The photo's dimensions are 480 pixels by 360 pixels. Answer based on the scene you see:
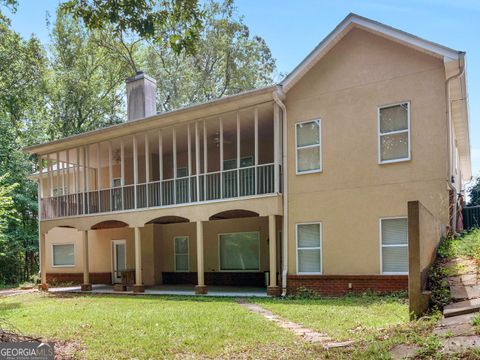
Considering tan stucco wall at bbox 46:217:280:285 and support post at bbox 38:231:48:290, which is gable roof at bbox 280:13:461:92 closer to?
tan stucco wall at bbox 46:217:280:285

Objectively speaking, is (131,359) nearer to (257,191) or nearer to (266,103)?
(257,191)

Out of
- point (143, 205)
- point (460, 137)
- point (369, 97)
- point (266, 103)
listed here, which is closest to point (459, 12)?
point (369, 97)

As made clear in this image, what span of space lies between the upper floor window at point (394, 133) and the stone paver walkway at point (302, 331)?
18.2 feet

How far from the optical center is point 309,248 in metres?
13.5

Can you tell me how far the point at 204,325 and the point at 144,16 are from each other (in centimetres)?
579

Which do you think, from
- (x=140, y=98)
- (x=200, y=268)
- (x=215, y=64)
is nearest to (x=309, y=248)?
(x=200, y=268)

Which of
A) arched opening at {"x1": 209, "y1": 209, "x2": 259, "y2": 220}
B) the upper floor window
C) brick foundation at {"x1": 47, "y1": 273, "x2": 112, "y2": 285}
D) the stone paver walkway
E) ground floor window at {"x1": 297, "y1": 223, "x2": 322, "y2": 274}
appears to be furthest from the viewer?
brick foundation at {"x1": 47, "y1": 273, "x2": 112, "y2": 285}

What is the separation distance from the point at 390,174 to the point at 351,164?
3.82 ft

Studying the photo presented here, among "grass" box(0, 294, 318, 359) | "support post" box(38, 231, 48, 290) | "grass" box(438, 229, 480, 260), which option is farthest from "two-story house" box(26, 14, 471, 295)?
"support post" box(38, 231, 48, 290)

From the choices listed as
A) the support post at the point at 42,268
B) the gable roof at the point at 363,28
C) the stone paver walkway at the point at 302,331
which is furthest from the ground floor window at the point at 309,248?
the support post at the point at 42,268

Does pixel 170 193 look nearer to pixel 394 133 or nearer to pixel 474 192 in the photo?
pixel 394 133

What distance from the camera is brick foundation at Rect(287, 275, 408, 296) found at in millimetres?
11875

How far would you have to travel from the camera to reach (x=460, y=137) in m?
16.6

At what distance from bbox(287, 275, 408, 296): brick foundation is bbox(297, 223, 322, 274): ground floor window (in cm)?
29
